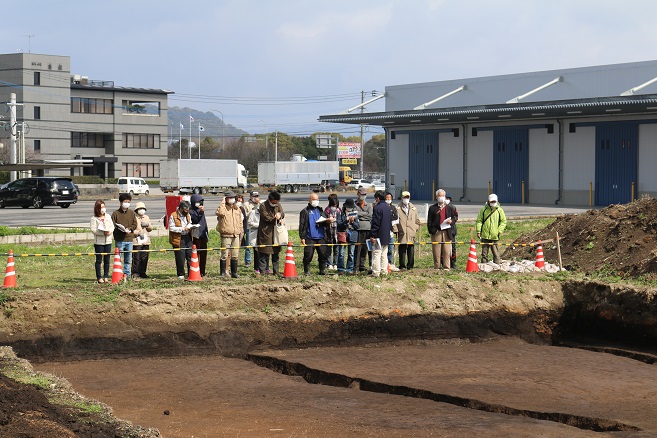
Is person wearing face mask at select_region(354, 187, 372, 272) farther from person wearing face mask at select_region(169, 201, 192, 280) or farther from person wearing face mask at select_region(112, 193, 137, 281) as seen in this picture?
person wearing face mask at select_region(112, 193, 137, 281)

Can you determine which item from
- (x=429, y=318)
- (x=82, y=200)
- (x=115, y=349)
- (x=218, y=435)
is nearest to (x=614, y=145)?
(x=82, y=200)

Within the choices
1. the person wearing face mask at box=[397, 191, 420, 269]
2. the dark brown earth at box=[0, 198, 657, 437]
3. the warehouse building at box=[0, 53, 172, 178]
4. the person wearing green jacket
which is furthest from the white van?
the dark brown earth at box=[0, 198, 657, 437]

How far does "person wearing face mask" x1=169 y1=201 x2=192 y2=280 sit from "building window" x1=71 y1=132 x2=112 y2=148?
79.6 meters

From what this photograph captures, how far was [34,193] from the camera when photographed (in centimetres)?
4762

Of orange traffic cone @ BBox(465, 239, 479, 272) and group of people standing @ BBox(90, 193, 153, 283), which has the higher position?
group of people standing @ BBox(90, 193, 153, 283)

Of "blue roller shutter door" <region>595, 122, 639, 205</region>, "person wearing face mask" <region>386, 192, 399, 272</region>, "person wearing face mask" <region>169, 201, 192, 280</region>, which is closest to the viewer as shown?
"person wearing face mask" <region>169, 201, 192, 280</region>

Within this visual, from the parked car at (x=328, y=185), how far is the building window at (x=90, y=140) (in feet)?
82.2

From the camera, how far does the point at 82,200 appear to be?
5881 centimetres

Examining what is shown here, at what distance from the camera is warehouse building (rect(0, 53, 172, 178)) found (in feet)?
295

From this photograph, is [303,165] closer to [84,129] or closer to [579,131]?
[84,129]

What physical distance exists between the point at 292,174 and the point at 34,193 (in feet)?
113

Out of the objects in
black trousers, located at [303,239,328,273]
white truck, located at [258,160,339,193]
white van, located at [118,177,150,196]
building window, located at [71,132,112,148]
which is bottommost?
black trousers, located at [303,239,328,273]

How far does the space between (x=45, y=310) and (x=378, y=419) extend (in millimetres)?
6678

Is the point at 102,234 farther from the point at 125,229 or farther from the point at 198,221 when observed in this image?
the point at 198,221
